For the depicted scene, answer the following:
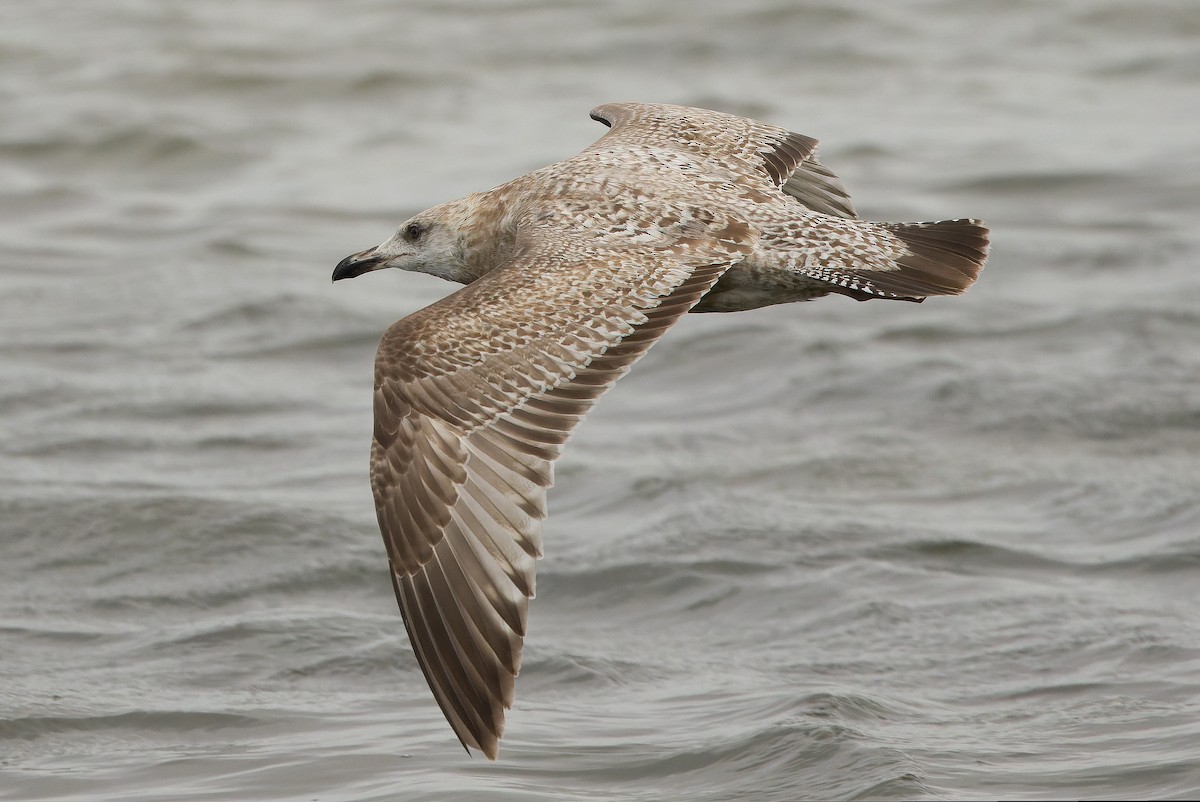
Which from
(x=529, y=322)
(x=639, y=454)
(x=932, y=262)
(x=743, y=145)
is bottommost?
(x=639, y=454)

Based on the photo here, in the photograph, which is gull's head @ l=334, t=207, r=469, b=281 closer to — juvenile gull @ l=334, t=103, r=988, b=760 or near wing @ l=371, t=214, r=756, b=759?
juvenile gull @ l=334, t=103, r=988, b=760

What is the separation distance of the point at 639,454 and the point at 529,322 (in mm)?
4167

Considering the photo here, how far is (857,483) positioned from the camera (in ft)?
32.5

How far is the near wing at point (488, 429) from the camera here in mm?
5805

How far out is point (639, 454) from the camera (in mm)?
10312

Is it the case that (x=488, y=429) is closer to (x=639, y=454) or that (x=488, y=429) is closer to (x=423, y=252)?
(x=423, y=252)

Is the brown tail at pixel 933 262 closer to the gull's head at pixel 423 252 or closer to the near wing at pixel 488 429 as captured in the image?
the near wing at pixel 488 429

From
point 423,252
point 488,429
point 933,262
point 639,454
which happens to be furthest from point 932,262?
point 639,454

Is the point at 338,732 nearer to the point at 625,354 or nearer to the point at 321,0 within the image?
the point at 625,354

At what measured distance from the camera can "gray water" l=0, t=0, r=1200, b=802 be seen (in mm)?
7059

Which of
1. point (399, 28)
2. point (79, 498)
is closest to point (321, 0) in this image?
point (399, 28)

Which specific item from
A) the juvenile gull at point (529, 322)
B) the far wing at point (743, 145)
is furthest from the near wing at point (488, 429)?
the far wing at point (743, 145)

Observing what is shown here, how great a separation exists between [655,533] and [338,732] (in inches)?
98.4

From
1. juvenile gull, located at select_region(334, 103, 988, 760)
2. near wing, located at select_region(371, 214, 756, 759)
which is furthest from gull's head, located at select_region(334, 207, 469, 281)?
near wing, located at select_region(371, 214, 756, 759)
